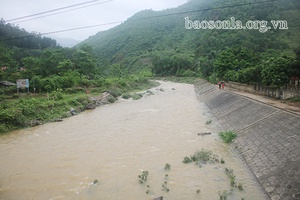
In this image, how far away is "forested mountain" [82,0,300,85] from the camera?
26314 millimetres

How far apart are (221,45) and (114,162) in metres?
75.4

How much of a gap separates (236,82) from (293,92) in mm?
13344

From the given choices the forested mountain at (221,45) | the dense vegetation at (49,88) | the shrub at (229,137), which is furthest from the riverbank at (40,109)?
the shrub at (229,137)

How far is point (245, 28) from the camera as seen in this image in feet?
256

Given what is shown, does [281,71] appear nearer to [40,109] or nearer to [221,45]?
[40,109]

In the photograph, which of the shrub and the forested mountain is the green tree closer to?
the forested mountain

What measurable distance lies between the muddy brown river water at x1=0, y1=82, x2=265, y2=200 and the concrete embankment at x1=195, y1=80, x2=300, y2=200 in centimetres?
63

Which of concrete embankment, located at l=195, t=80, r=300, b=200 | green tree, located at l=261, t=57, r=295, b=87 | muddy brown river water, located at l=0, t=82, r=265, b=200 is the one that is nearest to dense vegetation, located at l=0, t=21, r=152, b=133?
muddy brown river water, located at l=0, t=82, r=265, b=200

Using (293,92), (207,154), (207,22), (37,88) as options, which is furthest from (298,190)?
(207,22)

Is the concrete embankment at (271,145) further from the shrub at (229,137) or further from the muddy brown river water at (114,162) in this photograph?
the muddy brown river water at (114,162)

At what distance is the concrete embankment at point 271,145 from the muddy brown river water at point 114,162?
635 millimetres

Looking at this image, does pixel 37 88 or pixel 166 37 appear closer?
pixel 37 88

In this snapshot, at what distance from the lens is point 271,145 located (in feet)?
36.6

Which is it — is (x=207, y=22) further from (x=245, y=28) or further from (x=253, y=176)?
(x=253, y=176)
